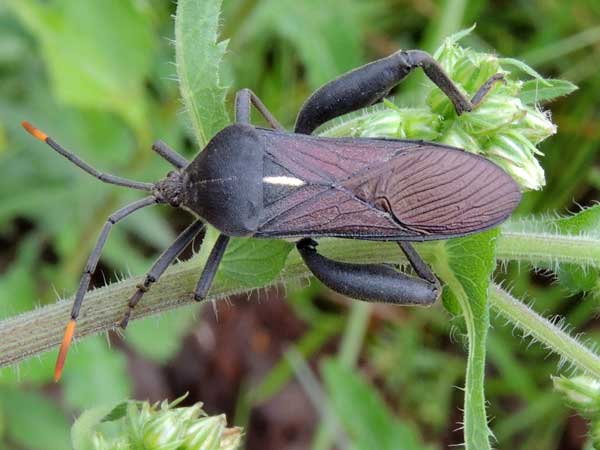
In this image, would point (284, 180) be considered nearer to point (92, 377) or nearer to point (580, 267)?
point (580, 267)

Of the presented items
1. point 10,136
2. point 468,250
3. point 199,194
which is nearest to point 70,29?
point 10,136

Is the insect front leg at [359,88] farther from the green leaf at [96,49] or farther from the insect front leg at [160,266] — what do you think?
the green leaf at [96,49]

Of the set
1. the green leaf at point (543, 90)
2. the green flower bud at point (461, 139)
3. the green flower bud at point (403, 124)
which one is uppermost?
the green flower bud at point (403, 124)

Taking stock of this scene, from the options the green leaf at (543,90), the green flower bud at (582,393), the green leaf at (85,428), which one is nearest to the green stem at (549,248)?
the green flower bud at (582,393)

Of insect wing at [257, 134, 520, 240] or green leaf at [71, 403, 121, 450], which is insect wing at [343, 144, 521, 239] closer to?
insect wing at [257, 134, 520, 240]

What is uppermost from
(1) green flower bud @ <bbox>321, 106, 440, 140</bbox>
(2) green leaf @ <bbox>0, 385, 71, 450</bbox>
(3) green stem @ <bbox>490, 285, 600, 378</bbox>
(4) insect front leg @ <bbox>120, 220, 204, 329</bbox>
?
(1) green flower bud @ <bbox>321, 106, 440, 140</bbox>

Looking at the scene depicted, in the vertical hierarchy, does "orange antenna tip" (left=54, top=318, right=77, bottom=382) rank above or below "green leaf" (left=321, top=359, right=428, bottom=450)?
above

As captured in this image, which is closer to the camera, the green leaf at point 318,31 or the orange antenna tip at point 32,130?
the orange antenna tip at point 32,130

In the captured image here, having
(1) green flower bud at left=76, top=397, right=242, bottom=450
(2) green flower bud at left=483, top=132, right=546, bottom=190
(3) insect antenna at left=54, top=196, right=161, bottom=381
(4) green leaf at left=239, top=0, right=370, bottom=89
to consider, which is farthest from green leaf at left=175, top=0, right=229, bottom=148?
(4) green leaf at left=239, top=0, right=370, bottom=89
